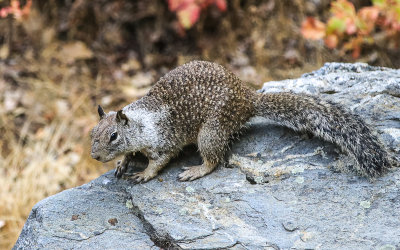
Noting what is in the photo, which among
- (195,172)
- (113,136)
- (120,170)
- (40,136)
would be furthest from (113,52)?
(195,172)

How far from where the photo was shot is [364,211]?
125 inches

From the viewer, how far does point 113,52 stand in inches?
332

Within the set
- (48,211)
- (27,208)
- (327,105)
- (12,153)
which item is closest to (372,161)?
(327,105)

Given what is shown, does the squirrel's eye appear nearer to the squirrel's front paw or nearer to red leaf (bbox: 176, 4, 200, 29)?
the squirrel's front paw

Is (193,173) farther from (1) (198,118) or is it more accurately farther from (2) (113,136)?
(2) (113,136)

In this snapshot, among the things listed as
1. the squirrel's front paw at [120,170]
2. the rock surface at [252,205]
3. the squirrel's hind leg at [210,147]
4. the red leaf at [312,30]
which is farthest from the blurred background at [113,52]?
the squirrel's hind leg at [210,147]

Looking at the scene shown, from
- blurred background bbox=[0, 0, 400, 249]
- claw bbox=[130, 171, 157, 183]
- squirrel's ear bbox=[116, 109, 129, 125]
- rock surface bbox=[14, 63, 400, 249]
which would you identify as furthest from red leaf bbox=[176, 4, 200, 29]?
claw bbox=[130, 171, 157, 183]

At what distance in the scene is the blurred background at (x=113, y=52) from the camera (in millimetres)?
6141

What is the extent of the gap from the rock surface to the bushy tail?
0.40 ft

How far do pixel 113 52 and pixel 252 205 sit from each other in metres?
5.68

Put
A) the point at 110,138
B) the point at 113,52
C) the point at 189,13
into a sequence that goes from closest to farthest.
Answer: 1. the point at 110,138
2. the point at 189,13
3. the point at 113,52

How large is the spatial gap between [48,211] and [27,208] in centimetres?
223

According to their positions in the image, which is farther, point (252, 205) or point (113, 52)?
point (113, 52)

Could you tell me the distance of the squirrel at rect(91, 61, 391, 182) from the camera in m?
3.68
